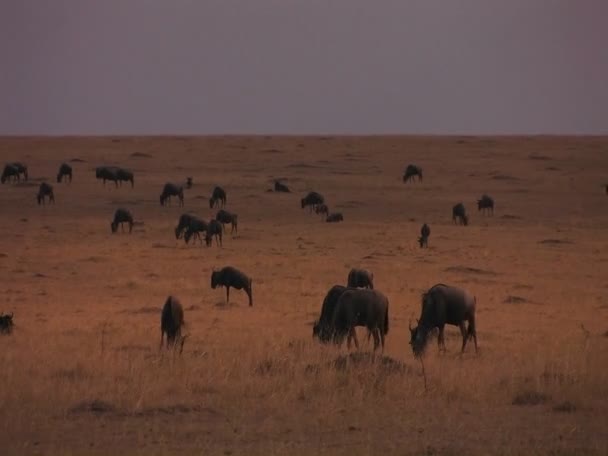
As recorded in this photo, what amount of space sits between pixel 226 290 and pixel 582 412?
15173mm

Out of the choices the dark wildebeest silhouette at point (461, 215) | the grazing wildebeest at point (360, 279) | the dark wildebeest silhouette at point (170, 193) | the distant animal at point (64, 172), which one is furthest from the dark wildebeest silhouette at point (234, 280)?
the distant animal at point (64, 172)

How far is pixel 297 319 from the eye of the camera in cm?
2027

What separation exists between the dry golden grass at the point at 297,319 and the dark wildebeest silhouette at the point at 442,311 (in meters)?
0.58

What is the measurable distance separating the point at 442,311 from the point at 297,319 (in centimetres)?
511

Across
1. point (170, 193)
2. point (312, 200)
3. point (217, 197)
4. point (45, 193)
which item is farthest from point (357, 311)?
point (45, 193)

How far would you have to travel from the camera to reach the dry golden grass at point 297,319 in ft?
32.2

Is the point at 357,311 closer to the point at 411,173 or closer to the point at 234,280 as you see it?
the point at 234,280

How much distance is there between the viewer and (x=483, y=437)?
31.1 ft

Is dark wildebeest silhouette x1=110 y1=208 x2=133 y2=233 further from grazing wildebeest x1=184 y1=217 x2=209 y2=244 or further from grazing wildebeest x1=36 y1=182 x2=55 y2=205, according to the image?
grazing wildebeest x1=36 y1=182 x2=55 y2=205

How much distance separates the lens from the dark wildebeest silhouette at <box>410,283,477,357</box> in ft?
50.7

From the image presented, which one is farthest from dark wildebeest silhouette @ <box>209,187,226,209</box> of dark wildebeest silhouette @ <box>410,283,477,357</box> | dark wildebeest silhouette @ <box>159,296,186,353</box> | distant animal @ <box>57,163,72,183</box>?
dark wildebeest silhouette @ <box>410,283,477,357</box>

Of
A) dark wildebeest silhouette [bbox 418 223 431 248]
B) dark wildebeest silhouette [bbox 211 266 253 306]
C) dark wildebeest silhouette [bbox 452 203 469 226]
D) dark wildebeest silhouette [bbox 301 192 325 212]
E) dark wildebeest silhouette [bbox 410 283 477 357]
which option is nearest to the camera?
dark wildebeest silhouette [bbox 410 283 477 357]

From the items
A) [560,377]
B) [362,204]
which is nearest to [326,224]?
[362,204]

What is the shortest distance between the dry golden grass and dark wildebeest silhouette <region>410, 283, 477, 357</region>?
584 millimetres
